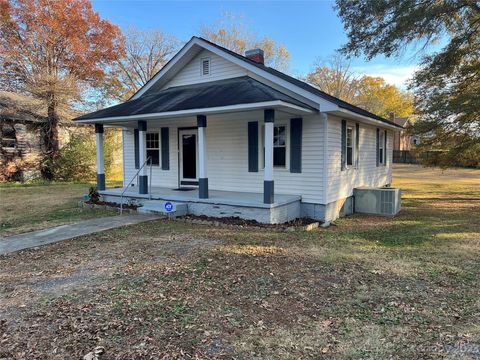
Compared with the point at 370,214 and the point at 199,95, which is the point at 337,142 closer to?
the point at 370,214

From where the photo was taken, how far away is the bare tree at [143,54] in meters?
27.6

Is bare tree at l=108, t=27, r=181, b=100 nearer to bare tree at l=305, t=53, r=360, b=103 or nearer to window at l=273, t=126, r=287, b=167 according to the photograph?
bare tree at l=305, t=53, r=360, b=103

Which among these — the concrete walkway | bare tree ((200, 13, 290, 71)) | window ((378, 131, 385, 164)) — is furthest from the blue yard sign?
bare tree ((200, 13, 290, 71))

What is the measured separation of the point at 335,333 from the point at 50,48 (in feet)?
64.8

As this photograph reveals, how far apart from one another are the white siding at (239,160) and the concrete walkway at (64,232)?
267 centimetres

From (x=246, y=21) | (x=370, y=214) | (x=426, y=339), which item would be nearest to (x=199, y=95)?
(x=370, y=214)

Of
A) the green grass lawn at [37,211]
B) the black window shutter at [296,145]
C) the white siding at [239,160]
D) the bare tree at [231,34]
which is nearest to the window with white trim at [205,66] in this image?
the white siding at [239,160]

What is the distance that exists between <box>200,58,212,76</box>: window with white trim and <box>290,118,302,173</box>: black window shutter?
3.21 meters

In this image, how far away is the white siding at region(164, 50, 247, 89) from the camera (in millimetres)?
9820

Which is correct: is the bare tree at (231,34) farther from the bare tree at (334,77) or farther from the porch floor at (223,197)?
the porch floor at (223,197)

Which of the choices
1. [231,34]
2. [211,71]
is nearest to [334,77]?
[231,34]

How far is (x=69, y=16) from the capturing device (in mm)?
18094

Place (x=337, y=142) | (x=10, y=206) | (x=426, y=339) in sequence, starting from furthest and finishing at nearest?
1. (x=10, y=206)
2. (x=337, y=142)
3. (x=426, y=339)

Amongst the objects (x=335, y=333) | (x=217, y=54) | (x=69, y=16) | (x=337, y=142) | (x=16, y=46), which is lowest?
(x=335, y=333)
